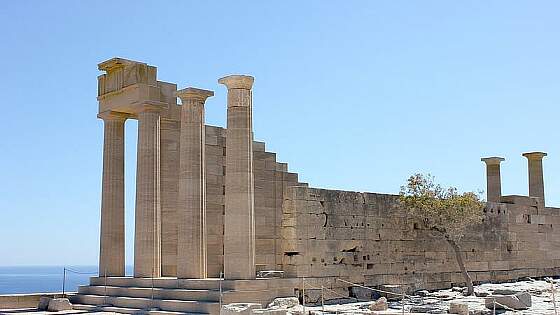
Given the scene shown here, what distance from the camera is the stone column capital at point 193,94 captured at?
24.6 metres

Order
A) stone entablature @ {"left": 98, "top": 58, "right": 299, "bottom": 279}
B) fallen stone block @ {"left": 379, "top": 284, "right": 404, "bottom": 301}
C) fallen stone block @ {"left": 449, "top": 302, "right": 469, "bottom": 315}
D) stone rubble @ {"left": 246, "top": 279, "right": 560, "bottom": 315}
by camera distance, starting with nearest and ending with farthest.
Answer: fallen stone block @ {"left": 449, "top": 302, "right": 469, "bottom": 315}, stone rubble @ {"left": 246, "top": 279, "right": 560, "bottom": 315}, stone entablature @ {"left": 98, "top": 58, "right": 299, "bottom": 279}, fallen stone block @ {"left": 379, "top": 284, "right": 404, "bottom": 301}

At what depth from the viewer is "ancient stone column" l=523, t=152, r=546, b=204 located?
3925 cm

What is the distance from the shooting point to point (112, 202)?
89.4 ft

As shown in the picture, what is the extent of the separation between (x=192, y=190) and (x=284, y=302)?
4788 millimetres

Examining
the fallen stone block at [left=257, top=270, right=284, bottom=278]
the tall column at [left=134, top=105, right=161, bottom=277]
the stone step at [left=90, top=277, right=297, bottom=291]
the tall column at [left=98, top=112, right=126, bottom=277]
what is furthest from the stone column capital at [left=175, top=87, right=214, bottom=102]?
the fallen stone block at [left=257, top=270, right=284, bottom=278]

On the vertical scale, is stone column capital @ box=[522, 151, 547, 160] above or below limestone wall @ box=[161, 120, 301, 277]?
above

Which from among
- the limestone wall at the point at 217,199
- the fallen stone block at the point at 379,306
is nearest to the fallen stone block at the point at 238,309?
the fallen stone block at the point at 379,306

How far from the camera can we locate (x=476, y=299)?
84.9 feet

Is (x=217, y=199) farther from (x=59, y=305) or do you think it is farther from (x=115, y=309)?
(x=59, y=305)

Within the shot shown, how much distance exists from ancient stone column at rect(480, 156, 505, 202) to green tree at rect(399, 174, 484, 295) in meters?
8.55

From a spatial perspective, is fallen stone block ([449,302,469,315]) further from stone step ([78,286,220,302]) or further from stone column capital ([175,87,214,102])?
stone column capital ([175,87,214,102])

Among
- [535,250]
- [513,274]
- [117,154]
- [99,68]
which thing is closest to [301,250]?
[117,154]

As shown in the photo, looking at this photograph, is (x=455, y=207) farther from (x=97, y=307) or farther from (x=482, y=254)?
(x=97, y=307)

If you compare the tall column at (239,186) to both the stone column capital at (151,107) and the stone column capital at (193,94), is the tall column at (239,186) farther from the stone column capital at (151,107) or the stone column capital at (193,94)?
the stone column capital at (151,107)
